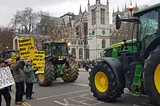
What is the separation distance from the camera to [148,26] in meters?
6.58

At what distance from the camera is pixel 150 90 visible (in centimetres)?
570

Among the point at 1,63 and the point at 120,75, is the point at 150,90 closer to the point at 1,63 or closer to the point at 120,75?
the point at 120,75

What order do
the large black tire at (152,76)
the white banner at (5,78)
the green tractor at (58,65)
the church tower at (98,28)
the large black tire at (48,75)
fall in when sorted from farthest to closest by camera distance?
the church tower at (98,28)
the green tractor at (58,65)
the large black tire at (48,75)
the white banner at (5,78)
the large black tire at (152,76)

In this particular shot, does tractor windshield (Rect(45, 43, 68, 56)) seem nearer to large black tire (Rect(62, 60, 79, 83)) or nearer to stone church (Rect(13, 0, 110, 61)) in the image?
large black tire (Rect(62, 60, 79, 83))

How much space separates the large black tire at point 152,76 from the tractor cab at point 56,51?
799 centimetres

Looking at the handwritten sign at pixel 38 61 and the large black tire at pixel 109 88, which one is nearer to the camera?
the large black tire at pixel 109 88

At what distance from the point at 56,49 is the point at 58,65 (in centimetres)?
113

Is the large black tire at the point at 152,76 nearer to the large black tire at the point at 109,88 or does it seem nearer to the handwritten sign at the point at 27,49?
the large black tire at the point at 109,88

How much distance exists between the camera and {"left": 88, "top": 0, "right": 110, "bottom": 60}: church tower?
233 ft

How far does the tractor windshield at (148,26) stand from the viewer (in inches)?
248

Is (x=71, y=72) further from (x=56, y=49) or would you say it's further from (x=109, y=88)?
(x=109, y=88)

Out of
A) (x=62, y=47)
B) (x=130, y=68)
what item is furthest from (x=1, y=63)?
(x=62, y=47)

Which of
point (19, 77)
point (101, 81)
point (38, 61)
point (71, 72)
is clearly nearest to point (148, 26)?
point (101, 81)

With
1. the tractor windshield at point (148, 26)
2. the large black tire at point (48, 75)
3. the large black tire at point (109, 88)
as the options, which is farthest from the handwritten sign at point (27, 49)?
the tractor windshield at point (148, 26)
